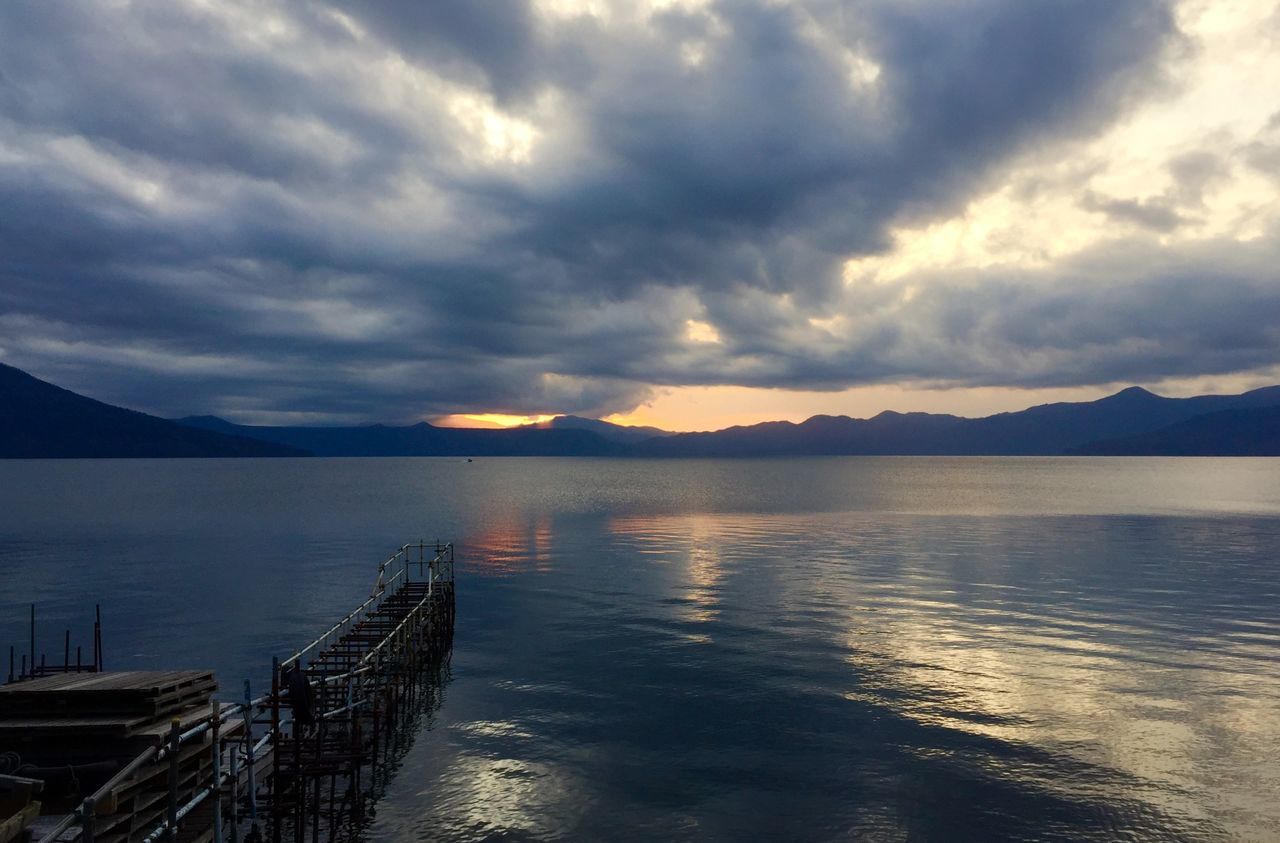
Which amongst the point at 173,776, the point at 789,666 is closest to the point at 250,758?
the point at 173,776

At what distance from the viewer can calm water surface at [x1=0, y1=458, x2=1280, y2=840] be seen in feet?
80.6

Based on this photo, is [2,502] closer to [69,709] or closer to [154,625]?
[154,625]

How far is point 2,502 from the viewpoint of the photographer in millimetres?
160500

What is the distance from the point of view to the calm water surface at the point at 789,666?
24.6 meters

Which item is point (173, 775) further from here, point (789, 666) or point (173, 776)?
point (789, 666)

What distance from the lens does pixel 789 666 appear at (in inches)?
1565

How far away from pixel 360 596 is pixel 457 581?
967 cm

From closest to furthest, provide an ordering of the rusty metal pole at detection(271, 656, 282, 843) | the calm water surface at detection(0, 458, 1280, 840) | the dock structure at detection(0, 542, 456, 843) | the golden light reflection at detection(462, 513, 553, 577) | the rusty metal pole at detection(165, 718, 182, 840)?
the dock structure at detection(0, 542, 456, 843) < the rusty metal pole at detection(165, 718, 182, 840) < the rusty metal pole at detection(271, 656, 282, 843) < the calm water surface at detection(0, 458, 1280, 840) < the golden light reflection at detection(462, 513, 553, 577)

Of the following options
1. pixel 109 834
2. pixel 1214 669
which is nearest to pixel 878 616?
pixel 1214 669

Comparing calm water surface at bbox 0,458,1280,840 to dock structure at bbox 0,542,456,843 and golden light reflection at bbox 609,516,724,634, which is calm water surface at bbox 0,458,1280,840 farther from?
dock structure at bbox 0,542,456,843

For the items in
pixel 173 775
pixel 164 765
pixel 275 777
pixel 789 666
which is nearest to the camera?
pixel 173 775

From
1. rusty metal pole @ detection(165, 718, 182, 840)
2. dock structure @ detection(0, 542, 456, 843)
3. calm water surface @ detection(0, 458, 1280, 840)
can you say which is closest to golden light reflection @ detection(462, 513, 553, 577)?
calm water surface @ detection(0, 458, 1280, 840)

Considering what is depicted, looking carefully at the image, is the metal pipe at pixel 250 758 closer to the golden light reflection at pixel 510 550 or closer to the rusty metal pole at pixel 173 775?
the rusty metal pole at pixel 173 775

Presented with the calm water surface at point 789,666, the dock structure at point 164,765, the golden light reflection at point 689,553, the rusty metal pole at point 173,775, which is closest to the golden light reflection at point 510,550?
the calm water surface at point 789,666
